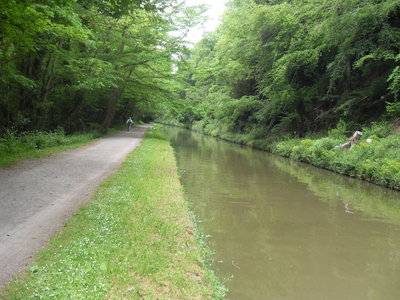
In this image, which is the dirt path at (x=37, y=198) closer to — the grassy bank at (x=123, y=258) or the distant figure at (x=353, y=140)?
the grassy bank at (x=123, y=258)

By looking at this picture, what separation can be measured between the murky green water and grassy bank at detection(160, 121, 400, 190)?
71 centimetres

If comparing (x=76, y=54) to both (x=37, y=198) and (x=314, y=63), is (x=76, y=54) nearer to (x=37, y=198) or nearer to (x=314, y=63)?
(x=37, y=198)

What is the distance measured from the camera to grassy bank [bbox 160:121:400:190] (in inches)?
470

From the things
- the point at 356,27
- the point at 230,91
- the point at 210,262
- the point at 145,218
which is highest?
the point at 356,27

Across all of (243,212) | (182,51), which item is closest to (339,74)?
(182,51)

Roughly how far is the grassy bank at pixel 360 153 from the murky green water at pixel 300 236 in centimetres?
71

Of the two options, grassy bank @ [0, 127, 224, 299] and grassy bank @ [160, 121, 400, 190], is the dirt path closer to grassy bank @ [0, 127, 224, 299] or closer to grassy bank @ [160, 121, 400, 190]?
grassy bank @ [0, 127, 224, 299]

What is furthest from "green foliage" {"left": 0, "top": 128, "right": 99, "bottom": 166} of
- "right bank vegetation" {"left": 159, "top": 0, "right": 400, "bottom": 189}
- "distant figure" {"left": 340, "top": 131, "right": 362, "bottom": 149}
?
"distant figure" {"left": 340, "top": 131, "right": 362, "bottom": 149}

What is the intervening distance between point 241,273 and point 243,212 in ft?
10.8

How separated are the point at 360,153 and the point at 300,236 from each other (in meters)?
8.76

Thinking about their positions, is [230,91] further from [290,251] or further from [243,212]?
[290,251]

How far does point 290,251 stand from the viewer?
5918 mm

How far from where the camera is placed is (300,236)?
6.70 metres

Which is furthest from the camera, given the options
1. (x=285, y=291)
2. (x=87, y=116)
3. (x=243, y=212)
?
(x=87, y=116)
